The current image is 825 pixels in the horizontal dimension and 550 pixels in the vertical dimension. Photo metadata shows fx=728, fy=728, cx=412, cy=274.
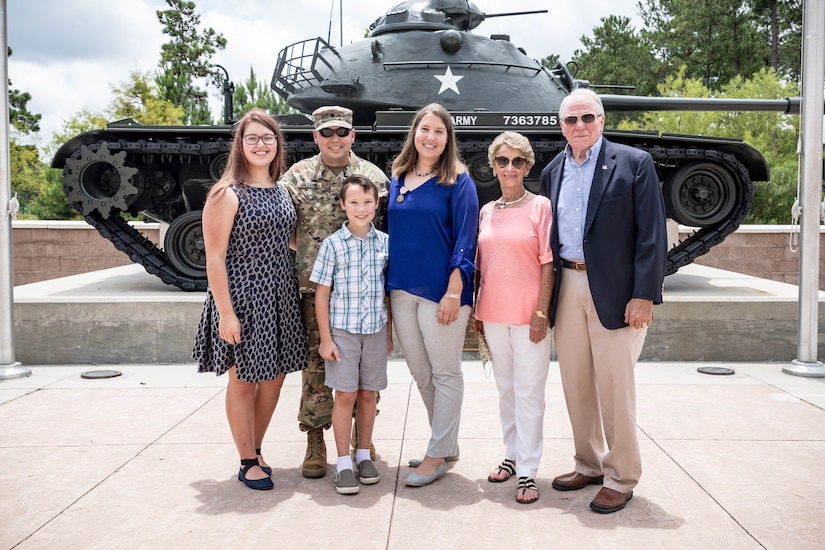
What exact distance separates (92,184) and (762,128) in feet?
96.6

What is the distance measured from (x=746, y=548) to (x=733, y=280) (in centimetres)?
706

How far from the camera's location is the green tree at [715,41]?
1490 inches

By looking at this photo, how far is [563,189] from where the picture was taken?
3773 millimetres

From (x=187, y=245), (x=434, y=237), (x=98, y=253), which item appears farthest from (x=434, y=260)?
(x=98, y=253)

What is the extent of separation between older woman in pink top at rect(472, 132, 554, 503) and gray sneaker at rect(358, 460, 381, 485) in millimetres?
778

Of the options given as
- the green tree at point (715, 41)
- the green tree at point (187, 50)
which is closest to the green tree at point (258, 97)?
the green tree at point (187, 50)

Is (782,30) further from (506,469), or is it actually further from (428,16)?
(506,469)

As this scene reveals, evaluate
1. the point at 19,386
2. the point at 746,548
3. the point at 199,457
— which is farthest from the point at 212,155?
the point at 746,548

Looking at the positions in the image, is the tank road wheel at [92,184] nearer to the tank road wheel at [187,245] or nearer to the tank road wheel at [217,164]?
the tank road wheel at [187,245]

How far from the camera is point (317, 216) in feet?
13.3

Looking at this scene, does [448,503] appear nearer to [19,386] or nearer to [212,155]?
[19,386]

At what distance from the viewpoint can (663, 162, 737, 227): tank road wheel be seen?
9031 mm

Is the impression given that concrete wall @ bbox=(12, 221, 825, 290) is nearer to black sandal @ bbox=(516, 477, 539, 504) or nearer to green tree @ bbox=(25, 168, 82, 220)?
black sandal @ bbox=(516, 477, 539, 504)

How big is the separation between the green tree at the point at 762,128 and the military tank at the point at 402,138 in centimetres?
1933
